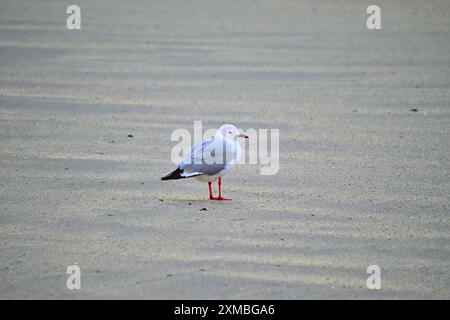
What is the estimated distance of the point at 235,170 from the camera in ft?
30.2

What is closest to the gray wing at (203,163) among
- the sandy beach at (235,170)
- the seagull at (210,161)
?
the seagull at (210,161)

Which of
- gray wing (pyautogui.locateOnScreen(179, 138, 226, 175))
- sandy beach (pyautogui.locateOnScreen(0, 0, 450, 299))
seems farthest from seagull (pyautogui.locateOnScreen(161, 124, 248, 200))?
sandy beach (pyautogui.locateOnScreen(0, 0, 450, 299))

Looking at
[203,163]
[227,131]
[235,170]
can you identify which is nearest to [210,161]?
[203,163]

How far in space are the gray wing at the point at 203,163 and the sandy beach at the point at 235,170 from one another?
0.33m

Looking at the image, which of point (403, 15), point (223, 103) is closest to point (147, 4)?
point (403, 15)

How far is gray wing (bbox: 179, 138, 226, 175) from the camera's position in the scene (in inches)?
308

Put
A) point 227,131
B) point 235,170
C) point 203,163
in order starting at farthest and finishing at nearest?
1. point 235,170
2. point 227,131
3. point 203,163

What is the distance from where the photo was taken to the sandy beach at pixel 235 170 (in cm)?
624

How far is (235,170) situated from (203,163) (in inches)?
56.0

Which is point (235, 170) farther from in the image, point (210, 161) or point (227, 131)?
point (210, 161)

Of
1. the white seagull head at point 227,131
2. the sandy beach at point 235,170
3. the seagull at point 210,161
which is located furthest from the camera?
the white seagull head at point 227,131

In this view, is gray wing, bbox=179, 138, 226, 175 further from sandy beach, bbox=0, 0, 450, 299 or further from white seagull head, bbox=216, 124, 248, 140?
sandy beach, bbox=0, 0, 450, 299

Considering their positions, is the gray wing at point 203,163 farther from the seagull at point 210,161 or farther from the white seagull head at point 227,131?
the white seagull head at point 227,131

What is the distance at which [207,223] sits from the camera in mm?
7273
